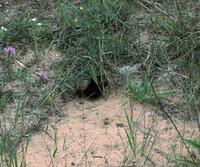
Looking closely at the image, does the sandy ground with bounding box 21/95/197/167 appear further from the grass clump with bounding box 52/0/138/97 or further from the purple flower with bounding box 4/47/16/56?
the purple flower with bounding box 4/47/16/56

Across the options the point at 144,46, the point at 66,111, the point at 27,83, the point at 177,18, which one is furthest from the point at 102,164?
the point at 177,18

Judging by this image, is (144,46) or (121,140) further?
(144,46)

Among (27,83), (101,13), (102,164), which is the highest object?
(101,13)

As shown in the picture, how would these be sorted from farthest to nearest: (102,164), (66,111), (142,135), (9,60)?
(9,60) < (66,111) < (142,135) < (102,164)

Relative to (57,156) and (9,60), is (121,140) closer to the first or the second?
(57,156)

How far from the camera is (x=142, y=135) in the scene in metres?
2.76

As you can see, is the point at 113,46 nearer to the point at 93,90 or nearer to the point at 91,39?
the point at 91,39

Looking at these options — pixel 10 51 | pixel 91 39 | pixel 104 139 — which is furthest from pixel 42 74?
pixel 104 139

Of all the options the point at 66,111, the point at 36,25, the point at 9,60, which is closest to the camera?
the point at 66,111

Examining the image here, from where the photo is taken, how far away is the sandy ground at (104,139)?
261 centimetres

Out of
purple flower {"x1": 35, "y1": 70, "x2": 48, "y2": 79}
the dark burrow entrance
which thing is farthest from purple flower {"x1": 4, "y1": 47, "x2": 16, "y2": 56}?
the dark burrow entrance

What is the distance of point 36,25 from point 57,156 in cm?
131

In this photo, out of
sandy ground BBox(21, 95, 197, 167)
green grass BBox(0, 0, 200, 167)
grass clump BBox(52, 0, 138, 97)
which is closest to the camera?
sandy ground BBox(21, 95, 197, 167)

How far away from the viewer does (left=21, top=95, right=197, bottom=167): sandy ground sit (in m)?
2.61
